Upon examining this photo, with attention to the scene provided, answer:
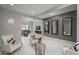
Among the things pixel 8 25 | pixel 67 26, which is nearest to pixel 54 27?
pixel 67 26

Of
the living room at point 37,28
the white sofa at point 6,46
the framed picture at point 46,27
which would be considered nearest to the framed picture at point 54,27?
the living room at point 37,28

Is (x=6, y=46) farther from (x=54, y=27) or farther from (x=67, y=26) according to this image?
(x=67, y=26)

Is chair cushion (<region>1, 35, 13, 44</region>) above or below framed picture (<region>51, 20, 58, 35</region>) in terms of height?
below

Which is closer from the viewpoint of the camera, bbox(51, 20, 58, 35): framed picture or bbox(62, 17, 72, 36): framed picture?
bbox(62, 17, 72, 36): framed picture

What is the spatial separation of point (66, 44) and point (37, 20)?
Answer: 0.91 meters

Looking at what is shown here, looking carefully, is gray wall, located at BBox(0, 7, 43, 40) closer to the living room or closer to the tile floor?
→ the living room

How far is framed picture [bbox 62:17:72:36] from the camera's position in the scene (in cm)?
275

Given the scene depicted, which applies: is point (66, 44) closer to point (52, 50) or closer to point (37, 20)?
point (52, 50)

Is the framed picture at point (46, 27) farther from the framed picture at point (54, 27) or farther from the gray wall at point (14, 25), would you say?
the gray wall at point (14, 25)

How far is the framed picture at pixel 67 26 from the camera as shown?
2.75 metres

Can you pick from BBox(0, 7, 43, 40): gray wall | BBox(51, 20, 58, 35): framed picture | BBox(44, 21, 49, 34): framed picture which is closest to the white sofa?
BBox(0, 7, 43, 40): gray wall

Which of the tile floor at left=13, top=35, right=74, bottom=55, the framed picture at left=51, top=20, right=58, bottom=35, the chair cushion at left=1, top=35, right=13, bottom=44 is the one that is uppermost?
the framed picture at left=51, top=20, right=58, bottom=35
